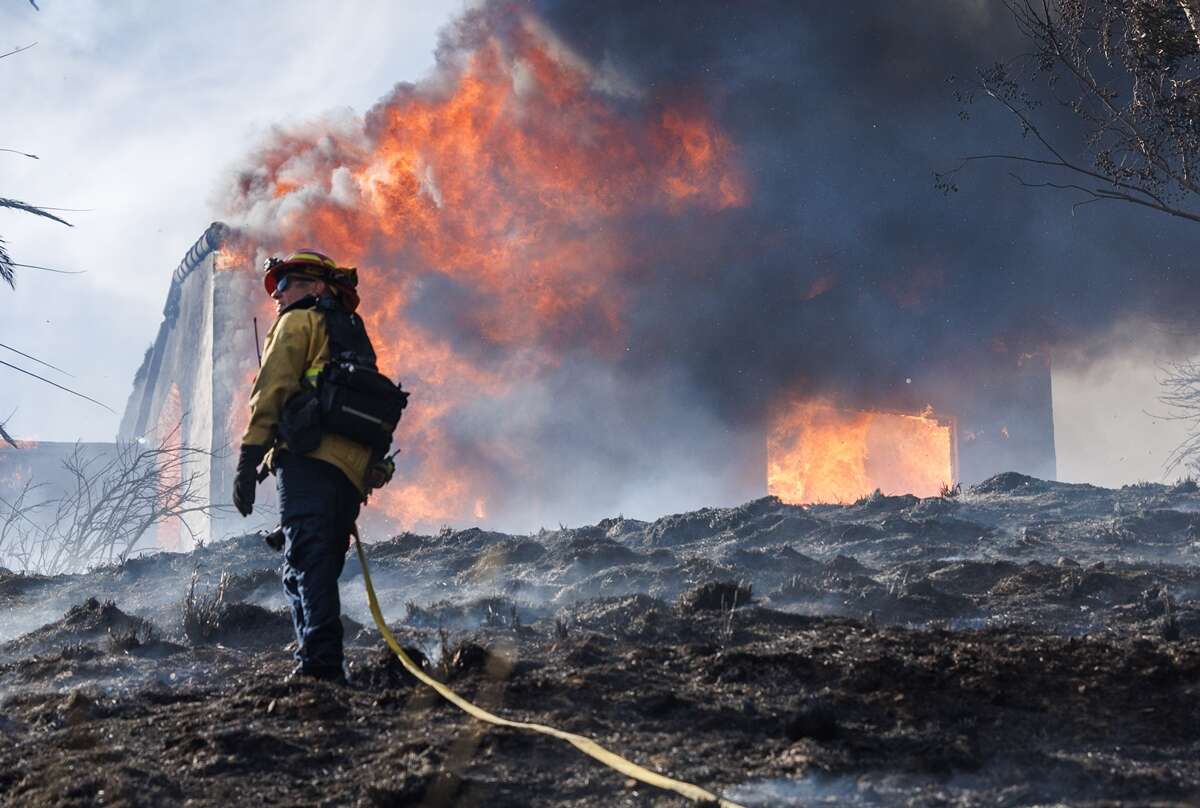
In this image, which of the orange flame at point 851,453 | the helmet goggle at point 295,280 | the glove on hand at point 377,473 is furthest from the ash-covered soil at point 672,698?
the orange flame at point 851,453

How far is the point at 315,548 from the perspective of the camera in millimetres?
4477

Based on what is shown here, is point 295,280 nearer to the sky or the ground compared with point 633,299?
nearer to the ground

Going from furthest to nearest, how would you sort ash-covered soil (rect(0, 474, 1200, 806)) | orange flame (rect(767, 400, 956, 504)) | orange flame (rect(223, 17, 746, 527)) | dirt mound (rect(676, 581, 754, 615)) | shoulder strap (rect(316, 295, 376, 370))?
1. orange flame (rect(767, 400, 956, 504))
2. orange flame (rect(223, 17, 746, 527))
3. dirt mound (rect(676, 581, 754, 615))
4. shoulder strap (rect(316, 295, 376, 370))
5. ash-covered soil (rect(0, 474, 1200, 806))

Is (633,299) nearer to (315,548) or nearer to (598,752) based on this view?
(315,548)

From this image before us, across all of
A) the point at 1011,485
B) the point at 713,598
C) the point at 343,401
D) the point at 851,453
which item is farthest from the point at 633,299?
the point at 343,401

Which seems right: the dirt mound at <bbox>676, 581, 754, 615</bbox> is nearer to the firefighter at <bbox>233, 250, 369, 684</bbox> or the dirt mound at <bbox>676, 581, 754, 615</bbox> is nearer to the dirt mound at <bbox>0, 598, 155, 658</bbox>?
→ the firefighter at <bbox>233, 250, 369, 684</bbox>

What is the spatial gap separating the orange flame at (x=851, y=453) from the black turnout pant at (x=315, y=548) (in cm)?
1547

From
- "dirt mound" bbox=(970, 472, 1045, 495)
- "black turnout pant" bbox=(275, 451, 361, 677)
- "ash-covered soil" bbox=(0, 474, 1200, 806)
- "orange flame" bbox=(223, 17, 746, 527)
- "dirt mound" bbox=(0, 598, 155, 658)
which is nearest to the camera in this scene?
"ash-covered soil" bbox=(0, 474, 1200, 806)

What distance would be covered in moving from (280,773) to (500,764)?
64 centimetres

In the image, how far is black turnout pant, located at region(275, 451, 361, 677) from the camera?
4.35 metres

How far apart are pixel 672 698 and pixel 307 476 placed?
1.85 meters

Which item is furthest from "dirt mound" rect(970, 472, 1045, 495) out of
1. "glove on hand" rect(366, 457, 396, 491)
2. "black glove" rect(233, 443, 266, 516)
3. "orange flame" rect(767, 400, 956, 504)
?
"black glove" rect(233, 443, 266, 516)

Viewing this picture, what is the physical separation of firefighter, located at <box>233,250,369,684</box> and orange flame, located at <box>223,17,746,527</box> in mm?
13884

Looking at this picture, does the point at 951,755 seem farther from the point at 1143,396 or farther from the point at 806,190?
the point at 1143,396
